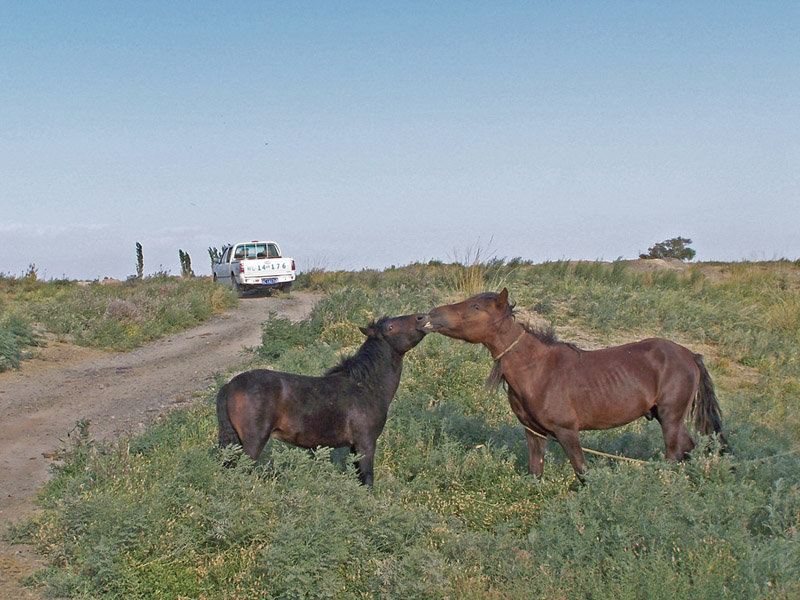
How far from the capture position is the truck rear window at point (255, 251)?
2664cm

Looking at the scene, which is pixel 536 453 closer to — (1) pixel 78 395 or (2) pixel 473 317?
(2) pixel 473 317

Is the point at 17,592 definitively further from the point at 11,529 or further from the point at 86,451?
the point at 86,451

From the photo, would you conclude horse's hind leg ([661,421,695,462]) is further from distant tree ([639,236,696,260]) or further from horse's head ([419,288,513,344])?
distant tree ([639,236,696,260])

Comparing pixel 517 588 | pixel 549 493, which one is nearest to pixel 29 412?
pixel 549 493

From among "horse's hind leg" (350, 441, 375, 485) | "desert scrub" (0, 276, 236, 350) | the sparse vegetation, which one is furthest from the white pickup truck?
"horse's hind leg" (350, 441, 375, 485)

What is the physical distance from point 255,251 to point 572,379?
74.2ft

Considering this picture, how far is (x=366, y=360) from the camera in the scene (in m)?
5.71

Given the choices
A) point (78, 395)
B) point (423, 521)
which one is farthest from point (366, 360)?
point (78, 395)

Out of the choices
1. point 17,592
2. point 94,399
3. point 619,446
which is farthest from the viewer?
point 94,399

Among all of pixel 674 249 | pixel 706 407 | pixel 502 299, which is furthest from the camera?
pixel 674 249

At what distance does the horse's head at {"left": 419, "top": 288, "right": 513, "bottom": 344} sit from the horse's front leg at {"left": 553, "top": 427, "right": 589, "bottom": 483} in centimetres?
92

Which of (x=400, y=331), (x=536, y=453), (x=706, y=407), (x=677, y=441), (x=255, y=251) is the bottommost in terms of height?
(x=536, y=453)

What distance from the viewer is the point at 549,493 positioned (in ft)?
18.2

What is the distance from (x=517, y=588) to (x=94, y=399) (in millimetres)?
7724
